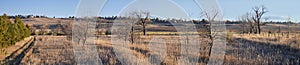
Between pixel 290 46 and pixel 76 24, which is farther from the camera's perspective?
pixel 76 24

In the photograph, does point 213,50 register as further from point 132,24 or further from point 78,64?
point 132,24

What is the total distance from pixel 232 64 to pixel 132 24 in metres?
15.5

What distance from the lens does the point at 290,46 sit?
1894 cm

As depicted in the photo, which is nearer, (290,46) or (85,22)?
(290,46)

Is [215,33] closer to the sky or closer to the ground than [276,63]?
closer to the sky

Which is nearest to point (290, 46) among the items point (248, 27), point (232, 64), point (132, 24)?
point (232, 64)

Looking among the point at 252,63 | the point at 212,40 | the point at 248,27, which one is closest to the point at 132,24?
the point at 212,40

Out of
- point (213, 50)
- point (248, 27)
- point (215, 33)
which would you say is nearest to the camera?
point (215, 33)

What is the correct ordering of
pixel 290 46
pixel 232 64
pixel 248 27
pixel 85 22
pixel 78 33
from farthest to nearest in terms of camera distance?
pixel 248 27 < pixel 85 22 < pixel 78 33 < pixel 290 46 < pixel 232 64

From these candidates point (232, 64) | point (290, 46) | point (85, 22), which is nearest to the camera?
point (232, 64)

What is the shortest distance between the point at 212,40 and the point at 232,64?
2.36m

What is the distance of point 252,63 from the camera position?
11.4 m

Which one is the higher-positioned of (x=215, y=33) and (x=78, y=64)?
(x=215, y=33)

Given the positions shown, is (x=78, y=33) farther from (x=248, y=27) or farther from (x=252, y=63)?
(x=248, y=27)
